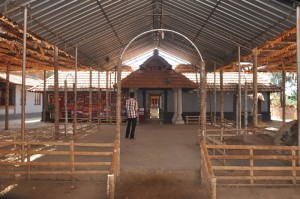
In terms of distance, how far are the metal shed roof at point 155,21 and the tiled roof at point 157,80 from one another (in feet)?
10.5

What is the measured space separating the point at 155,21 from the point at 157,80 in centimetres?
605

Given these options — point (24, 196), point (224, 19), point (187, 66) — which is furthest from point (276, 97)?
point (24, 196)

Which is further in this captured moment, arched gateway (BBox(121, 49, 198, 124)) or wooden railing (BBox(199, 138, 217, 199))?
arched gateway (BBox(121, 49, 198, 124))

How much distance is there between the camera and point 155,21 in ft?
50.5

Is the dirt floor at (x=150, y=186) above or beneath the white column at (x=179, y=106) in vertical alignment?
beneath

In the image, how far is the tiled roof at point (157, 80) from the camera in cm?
2042

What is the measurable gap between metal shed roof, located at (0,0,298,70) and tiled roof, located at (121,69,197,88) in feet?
10.5

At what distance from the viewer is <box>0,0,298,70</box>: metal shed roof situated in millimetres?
9406

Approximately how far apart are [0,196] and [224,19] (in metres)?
9.74

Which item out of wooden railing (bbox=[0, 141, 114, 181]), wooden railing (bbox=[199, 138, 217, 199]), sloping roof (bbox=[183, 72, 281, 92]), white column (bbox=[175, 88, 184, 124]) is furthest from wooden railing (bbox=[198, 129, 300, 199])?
sloping roof (bbox=[183, 72, 281, 92])

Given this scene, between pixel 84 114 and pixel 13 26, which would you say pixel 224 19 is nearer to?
pixel 13 26

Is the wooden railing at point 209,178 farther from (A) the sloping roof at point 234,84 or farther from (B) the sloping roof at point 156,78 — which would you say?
(A) the sloping roof at point 234,84

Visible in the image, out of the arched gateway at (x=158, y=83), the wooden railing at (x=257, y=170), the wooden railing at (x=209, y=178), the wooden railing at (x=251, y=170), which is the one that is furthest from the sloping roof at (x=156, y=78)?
the wooden railing at (x=209, y=178)

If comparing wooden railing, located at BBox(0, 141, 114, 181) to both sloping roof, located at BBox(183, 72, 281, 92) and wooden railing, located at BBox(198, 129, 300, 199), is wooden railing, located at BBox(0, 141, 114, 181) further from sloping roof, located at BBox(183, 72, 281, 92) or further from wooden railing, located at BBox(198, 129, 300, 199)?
sloping roof, located at BBox(183, 72, 281, 92)
